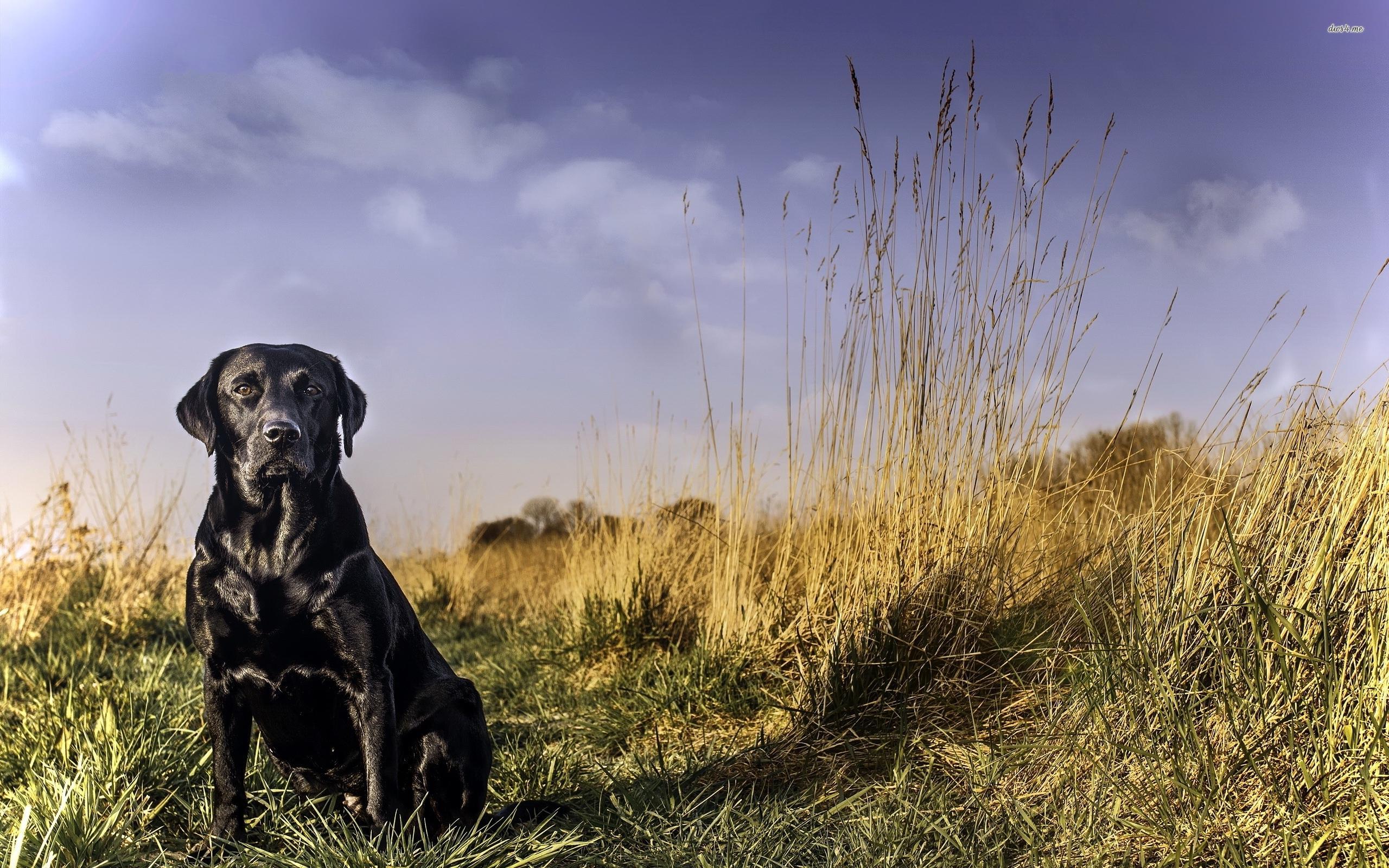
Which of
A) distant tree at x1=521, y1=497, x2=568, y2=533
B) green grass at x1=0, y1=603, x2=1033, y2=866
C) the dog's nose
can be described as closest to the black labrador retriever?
the dog's nose

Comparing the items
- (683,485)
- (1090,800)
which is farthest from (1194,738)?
(683,485)

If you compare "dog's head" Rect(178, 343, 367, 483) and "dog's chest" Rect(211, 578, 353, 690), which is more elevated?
"dog's head" Rect(178, 343, 367, 483)

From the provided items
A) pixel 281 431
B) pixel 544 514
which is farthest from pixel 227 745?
pixel 544 514

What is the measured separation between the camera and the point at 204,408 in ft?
6.06

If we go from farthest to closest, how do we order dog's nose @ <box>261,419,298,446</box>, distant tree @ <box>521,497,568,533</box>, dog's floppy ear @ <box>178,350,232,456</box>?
distant tree @ <box>521,497,568,533</box>, dog's floppy ear @ <box>178,350,232,456</box>, dog's nose @ <box>261,419,298,446</box>

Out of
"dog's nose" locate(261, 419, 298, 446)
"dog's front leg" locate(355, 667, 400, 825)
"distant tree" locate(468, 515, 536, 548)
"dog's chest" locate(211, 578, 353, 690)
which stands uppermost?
"dog's nose" locate(261, 419, 298, 446)

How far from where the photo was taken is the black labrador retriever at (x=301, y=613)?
5.90ft

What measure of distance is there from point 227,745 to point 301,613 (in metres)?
0.36

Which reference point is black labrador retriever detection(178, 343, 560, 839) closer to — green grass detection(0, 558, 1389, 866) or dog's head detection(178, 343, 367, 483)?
dog's head detection(178, 343, 367, 483)

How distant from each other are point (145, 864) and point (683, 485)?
2.73 meters

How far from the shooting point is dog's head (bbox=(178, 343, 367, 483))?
69.2 inches

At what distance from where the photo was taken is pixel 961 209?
2846 mm

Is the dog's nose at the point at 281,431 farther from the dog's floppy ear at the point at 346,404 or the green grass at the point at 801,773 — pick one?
the green grass at the point at 801,773

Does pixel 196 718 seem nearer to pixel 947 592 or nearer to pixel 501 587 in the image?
pixel 947 592
